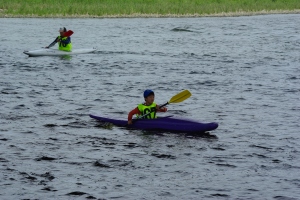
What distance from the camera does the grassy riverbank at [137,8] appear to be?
168 feet

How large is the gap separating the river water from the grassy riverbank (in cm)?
1963

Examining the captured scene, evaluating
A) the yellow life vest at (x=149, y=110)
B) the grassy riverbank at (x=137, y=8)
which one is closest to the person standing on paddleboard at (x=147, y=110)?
the yellow life vest at (x=149, y=110)

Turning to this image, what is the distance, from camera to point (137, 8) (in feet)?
177

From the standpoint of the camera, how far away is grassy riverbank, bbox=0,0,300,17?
51219mm

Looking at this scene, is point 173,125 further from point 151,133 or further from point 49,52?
point 49,52

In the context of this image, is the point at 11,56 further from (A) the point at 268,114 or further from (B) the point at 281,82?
(A) the point at 268,114

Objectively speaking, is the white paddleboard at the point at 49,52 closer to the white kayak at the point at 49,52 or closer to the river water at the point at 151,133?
the white kayak at the point at 49,52

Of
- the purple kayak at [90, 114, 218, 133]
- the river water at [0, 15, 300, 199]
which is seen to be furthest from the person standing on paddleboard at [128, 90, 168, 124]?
the river water at [0, 15, 300, 199]

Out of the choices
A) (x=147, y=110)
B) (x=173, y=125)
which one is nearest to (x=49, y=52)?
(x=147, y=110)

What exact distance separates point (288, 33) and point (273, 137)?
1024 inches

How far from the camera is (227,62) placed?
25.8 metres

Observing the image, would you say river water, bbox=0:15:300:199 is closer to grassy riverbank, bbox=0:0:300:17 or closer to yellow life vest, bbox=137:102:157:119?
yellow life vest, bbox=137:102:157:119

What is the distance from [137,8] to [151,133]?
41877 millimetres

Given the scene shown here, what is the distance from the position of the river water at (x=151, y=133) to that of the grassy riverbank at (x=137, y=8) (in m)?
19.6
